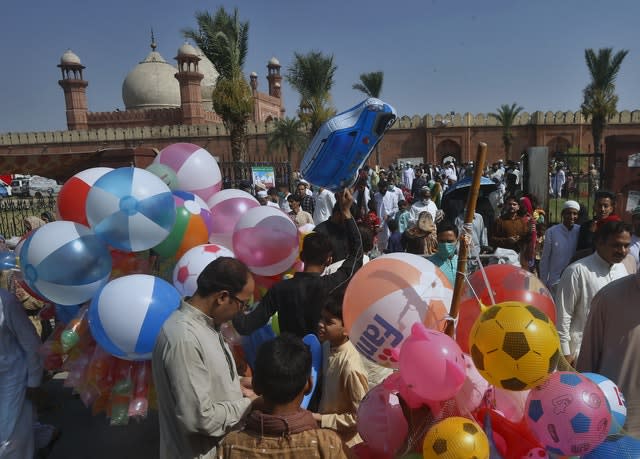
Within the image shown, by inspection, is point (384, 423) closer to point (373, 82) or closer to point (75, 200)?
point (75, 200)

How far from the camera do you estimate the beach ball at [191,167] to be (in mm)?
4055

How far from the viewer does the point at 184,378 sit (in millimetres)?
1796

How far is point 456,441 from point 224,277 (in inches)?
43.3

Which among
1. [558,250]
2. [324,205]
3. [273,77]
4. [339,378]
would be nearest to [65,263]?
[339,378]

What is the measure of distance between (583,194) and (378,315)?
1814 centimetres

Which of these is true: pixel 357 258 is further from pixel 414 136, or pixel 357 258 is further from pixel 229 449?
pixel 414 136

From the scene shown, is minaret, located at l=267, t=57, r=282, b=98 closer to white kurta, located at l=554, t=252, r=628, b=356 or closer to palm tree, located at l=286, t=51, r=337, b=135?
palm tree, located at l=286, t=51, r=337, b=135

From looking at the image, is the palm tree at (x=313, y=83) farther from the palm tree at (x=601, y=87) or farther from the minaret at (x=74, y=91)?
the minaret at (x=74, y=91)

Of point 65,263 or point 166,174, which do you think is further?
point 166,174

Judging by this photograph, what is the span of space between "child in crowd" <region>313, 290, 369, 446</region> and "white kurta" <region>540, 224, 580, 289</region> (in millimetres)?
3372

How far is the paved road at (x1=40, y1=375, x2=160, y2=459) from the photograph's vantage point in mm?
3605

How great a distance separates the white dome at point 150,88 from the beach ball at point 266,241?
37.8 m

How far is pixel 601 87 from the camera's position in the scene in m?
22.8

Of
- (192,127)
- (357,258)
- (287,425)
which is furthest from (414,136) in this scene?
(287,425)
